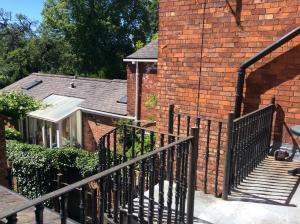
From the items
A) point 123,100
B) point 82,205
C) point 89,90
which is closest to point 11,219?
point 82,205

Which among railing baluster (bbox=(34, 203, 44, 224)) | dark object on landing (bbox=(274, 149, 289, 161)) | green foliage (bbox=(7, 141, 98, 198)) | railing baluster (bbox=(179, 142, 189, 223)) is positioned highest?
railing baluster (bbox=(34, 203, 44, 224))

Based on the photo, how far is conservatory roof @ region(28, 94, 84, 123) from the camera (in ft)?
50.1

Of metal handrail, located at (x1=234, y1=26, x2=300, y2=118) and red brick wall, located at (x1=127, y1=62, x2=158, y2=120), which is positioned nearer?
metal handrail, located at (x1=234, y1=26, x2=300, y2=118)

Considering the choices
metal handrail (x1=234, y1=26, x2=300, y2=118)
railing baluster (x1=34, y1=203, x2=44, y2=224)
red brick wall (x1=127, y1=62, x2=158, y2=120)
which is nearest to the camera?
railing baluster (x1=34, y1=203, x2=44, y2=224)

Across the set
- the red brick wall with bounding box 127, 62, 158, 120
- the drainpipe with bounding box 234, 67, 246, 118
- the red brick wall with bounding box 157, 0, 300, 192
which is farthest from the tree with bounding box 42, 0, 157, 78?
the drainpipe with bounding box 234, 67, 246, 118

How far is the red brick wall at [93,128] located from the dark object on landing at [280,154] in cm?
1010

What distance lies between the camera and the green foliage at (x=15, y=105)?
14570 millimetres

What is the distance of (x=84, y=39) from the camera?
2852 cm

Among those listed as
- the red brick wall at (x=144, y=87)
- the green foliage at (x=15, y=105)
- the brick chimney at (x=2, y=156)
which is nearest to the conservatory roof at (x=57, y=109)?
the green foliage at (x=15, y=105)

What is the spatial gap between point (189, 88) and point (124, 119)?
804cm

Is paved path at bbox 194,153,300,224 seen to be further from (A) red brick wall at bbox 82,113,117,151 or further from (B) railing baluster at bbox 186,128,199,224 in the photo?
(A) red brick wall at bbox 82,113,117,151

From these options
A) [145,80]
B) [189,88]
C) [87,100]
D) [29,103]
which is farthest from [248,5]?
[29,103]

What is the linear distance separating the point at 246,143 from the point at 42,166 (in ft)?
28.1

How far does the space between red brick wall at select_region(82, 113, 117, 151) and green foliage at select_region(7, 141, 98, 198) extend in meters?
3.16
